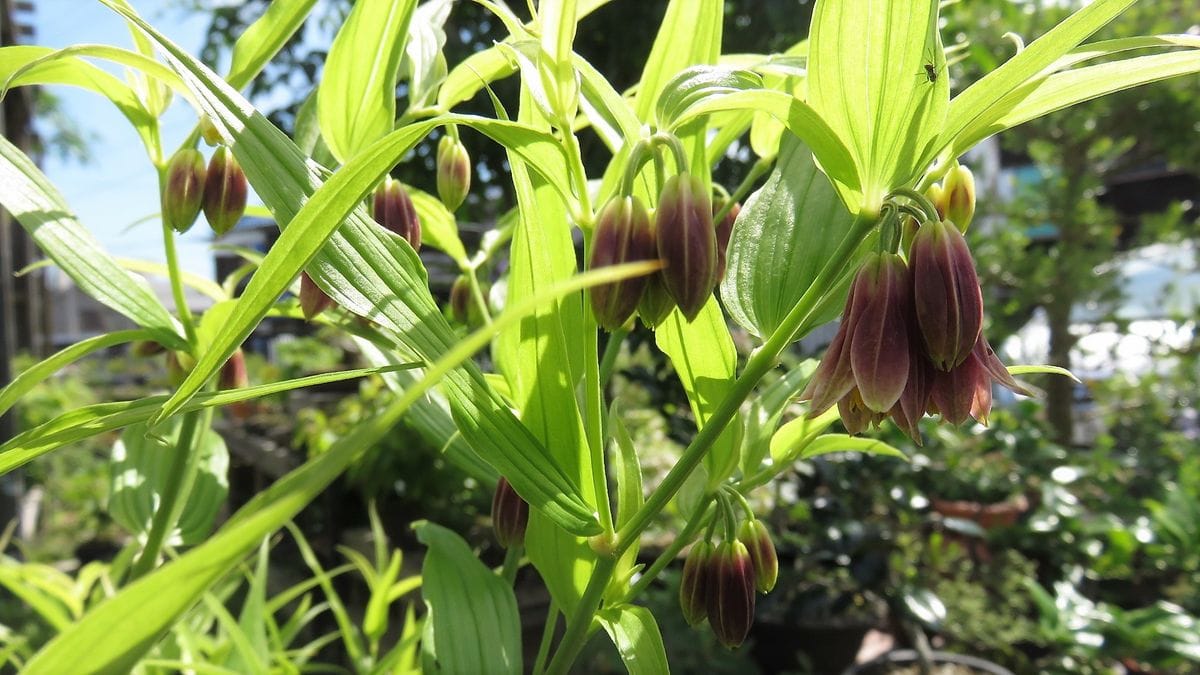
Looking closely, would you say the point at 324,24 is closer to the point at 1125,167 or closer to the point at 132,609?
the point at 132,609

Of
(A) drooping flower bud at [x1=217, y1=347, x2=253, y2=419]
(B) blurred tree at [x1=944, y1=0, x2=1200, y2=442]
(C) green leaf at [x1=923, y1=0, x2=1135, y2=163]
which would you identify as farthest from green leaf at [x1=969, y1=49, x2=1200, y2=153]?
(B) blurred tree at [x1=944, y1=0, x2=1200, y2=442]

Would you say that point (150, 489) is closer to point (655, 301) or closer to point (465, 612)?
point (465, 612)

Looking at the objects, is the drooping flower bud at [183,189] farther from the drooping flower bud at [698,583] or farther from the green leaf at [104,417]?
the drooping flower bud at [698,583]

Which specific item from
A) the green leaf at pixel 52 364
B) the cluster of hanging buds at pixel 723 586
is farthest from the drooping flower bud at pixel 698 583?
the green leaf at pixel 52 364

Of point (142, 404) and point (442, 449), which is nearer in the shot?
point (142, 404)

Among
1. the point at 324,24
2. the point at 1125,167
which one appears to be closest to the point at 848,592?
the point at 324,24

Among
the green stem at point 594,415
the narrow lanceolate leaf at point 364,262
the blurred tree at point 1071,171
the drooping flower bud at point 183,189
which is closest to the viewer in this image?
the narrow lanceolate leaf at point 364,262

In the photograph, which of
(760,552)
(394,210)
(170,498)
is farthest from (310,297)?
(760,552)
